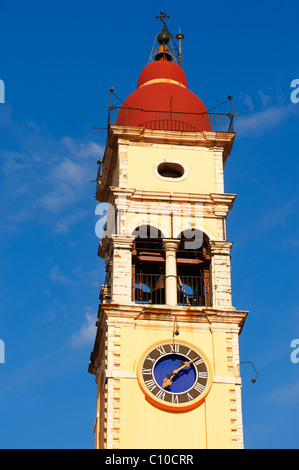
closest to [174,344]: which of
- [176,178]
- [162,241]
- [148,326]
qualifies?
[148,326]

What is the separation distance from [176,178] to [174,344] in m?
6.49

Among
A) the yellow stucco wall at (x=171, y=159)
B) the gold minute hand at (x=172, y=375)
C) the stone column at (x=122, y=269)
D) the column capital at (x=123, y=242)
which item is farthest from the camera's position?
the yellow stucco wall at (x=171, y=159)

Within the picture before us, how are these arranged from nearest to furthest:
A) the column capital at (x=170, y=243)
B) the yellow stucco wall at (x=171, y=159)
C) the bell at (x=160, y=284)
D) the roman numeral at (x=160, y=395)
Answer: the roman numeral at (x=160, y=395)
the column capital at (x=170, y=243)
the bell at (x=160, y=284)
the yellow stucco wall at (x=171, y=159)

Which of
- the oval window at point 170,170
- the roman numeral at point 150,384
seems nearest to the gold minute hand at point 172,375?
the roman numeral at point 150,384

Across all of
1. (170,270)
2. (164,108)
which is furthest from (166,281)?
(164,108)

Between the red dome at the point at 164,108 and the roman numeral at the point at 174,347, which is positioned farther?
the red dome at the point at 164,108

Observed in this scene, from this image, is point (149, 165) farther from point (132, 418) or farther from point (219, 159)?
point (132, 418)

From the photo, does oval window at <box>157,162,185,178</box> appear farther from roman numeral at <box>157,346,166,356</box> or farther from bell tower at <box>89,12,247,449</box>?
roman numeral at <box>157,346,166,356</box>

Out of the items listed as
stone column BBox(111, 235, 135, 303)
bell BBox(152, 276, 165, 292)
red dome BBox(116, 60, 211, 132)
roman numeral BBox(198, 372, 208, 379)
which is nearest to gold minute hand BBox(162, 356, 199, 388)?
roman numeral BBox(198, 372, 208, 379)

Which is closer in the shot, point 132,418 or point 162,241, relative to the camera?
point 132,418

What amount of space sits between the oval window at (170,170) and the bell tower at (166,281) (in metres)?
0.03

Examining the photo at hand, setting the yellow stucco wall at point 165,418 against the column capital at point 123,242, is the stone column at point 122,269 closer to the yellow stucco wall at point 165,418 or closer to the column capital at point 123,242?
the column capital at point 123,242

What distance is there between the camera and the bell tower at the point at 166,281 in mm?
36719
